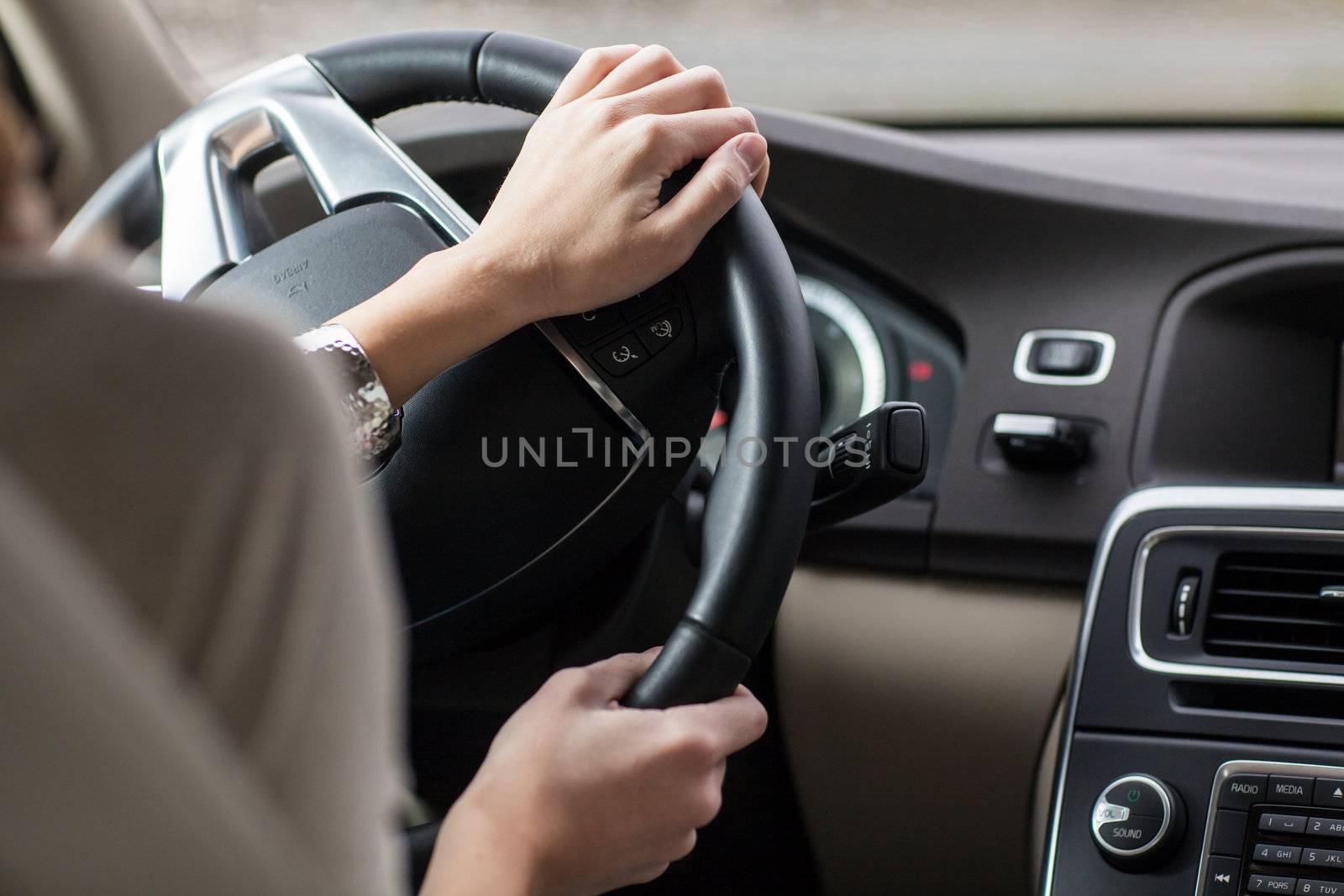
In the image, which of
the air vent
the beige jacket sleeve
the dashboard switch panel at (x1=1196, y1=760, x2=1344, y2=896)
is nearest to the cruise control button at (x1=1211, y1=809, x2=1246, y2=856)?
the dashboard switch panel at (x1=1196, y1=760, x2=1344, y2=896)

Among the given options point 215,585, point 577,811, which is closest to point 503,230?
point 577,811

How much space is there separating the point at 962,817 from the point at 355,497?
2.90ft

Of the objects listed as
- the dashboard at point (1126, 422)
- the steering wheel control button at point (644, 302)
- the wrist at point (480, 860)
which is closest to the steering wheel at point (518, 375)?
the steering wheel control button at point (644, 302)

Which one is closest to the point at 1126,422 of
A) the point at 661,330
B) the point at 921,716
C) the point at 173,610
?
the point at 921,716

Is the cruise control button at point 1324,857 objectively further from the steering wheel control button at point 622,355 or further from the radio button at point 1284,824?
the steering wheel control button at point 622,355

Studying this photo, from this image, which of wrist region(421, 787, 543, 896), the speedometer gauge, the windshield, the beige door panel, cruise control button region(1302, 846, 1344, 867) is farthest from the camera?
the windshield

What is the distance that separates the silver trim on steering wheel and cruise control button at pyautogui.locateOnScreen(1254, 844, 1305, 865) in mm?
696

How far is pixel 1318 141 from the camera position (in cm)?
136

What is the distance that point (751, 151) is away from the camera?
74cm

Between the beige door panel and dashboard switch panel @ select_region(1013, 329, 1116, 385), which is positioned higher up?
dashboard switch panel @ select_region(1013, 329, 1116, 385)

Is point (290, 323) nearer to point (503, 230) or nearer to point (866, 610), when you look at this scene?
point (503, 230)

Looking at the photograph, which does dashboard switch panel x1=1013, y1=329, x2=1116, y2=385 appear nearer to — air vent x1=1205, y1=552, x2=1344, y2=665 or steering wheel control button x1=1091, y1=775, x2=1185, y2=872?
air vent x1=1205, y1=552, x2=1344, y2=665

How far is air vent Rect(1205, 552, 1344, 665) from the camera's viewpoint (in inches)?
38.4

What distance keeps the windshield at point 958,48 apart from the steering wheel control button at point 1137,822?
30.3 inches
